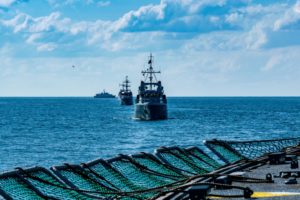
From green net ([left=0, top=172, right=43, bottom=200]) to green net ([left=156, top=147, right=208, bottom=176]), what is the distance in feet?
20.5

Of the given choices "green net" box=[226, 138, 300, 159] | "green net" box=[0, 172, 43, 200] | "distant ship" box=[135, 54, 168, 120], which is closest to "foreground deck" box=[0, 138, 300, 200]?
"green net" box=[0, 172, 43, 200]

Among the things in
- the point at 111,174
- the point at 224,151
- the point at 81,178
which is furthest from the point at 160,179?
the point at 224,151

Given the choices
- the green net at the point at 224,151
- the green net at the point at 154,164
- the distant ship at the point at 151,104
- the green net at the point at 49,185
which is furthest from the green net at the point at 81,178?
the distant ship at the point at 151,104

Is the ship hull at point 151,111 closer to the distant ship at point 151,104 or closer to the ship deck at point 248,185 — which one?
the distant ship at point 151,104

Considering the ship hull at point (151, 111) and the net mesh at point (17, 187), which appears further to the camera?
the ship hull at point (151, 111)

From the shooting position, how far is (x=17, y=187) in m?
14.3

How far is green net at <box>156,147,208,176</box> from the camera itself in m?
20.2

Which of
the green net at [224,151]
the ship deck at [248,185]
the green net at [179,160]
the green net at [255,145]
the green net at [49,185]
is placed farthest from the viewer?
the green net at [255,145]

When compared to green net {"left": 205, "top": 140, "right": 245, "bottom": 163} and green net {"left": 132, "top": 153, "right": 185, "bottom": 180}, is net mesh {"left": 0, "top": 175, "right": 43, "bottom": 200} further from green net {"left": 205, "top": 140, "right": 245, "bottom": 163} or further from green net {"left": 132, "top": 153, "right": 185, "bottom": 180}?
green net {"left": 205, "top": 140, "right": 245, "bottom": 163}

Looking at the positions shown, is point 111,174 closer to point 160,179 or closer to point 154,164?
point 160,179

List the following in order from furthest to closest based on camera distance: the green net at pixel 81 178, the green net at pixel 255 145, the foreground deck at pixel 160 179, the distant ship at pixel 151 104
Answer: the distant ship at pixel 151 104
the green net at pixel 255 145
the green net at pixel 81 178
the foreground deck at pixel 160 179

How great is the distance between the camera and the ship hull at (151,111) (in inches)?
6038

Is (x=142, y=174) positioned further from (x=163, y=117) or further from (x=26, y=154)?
(x=163, y=117)

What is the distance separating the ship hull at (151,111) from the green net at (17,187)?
13852 centimetres
